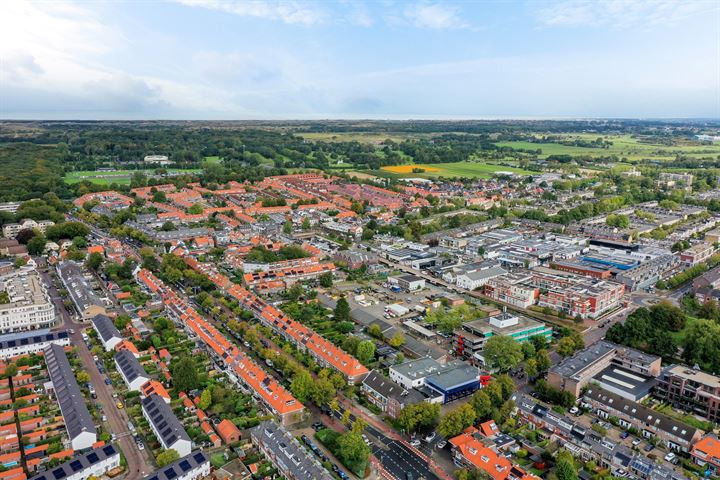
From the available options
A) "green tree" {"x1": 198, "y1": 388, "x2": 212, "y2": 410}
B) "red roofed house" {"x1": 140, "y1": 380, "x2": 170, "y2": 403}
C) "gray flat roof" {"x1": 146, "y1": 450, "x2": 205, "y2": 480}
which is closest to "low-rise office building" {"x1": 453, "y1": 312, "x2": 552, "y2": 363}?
"green tree" {"x1": 198, "y1": 388, "x2": 212, "y2": 410}

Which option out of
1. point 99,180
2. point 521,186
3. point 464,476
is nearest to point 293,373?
point 464,476

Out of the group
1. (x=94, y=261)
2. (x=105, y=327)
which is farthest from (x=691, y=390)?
(x=94, y=261)

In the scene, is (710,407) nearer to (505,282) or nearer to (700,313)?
(700,313)

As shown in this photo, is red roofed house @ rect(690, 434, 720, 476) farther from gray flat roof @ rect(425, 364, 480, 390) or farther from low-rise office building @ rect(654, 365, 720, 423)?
gray flat roof @ rect(425, 364, 480, 390)

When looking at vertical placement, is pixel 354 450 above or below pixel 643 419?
above

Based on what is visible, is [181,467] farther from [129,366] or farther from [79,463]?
[129,366]
